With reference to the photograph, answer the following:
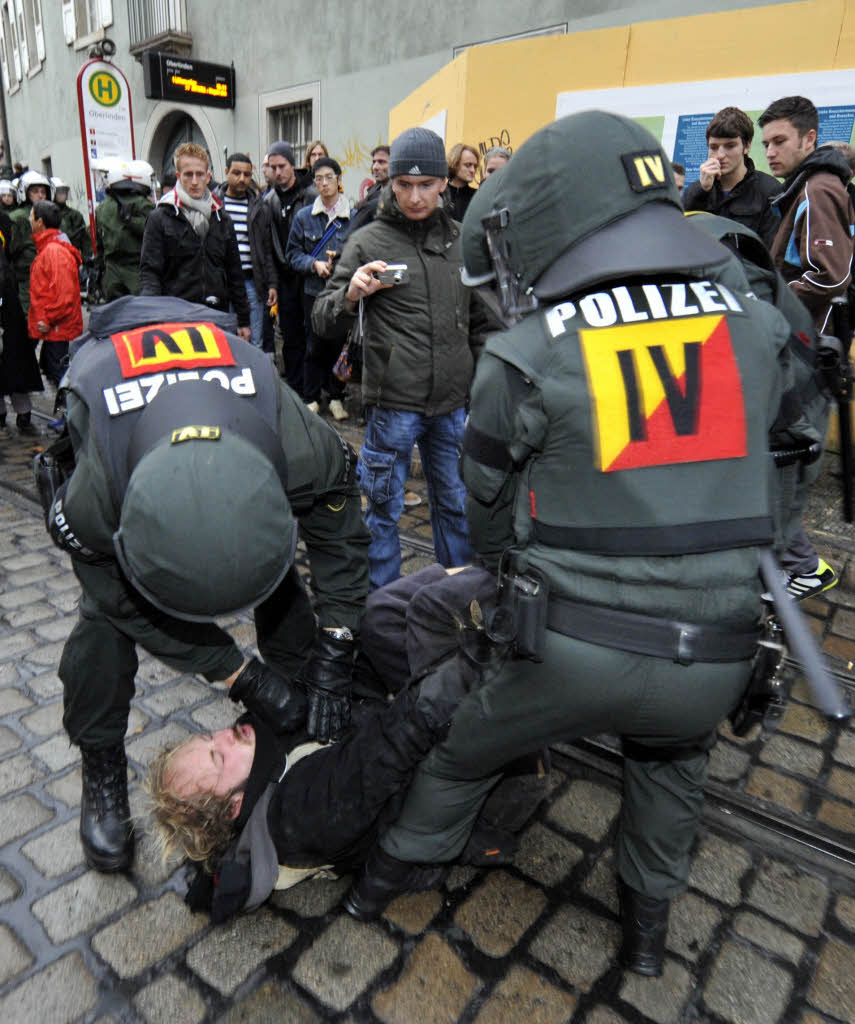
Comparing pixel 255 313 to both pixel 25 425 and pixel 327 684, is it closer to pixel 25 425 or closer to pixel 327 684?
pixel 25 425

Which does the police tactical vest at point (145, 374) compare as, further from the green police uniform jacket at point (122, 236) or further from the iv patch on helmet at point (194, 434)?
the green police uniform jacket at point (122, 236)

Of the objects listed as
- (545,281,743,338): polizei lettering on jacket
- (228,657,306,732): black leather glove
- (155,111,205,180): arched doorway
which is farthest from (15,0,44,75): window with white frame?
(545,281,743,338): polizei lettering on jacket

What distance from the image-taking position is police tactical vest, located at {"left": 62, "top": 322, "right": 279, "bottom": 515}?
5.57 ft

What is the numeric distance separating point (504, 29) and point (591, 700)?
936 cm

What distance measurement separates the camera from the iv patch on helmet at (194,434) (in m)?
1.51

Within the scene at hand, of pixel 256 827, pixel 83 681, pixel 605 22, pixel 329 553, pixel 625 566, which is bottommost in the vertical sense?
pixel 256 827

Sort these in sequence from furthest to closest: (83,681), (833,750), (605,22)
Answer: (605,22) < (833,750) < (83,681)

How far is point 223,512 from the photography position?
147 cm

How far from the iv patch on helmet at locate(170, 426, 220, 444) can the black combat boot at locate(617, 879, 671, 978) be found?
150 centimetres

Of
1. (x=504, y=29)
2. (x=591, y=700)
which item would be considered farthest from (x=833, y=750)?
(x=504, y=29)

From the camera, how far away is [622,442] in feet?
4.55

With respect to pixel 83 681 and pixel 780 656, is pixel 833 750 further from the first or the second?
pixel 83 681

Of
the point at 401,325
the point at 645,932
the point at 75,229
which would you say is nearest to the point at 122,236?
the point at 75,229

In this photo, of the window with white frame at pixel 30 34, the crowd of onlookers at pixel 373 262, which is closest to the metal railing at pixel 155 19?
the window with white frame at pixel 30 34
